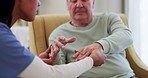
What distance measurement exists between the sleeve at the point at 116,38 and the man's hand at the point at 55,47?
0.67 feet

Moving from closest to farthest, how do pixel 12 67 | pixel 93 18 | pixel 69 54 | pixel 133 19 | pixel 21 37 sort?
pixel 12 67 → pixel 69 54 → pixel 93 18 → pixel 133 19 → pixel 21 37

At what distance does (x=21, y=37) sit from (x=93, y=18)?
4.68ft

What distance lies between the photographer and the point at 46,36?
191 centimetres

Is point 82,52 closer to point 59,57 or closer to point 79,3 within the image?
point 59,57

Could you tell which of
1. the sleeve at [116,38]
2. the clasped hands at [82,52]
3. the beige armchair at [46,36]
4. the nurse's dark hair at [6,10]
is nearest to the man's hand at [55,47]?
the clasped hands at [82,52]

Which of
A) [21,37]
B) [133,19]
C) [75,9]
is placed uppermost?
[75,9]

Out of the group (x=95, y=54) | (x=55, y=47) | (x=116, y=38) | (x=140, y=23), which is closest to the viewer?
(x=95, y=54)

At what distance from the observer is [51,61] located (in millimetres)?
1320

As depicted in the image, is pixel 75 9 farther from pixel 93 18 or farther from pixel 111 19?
pixel 111 19

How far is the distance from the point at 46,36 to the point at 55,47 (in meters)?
0.65

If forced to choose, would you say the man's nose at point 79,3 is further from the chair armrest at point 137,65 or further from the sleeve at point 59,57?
the chair armrest at point 137,65

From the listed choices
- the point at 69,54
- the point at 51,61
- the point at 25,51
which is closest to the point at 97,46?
the point at 51,61

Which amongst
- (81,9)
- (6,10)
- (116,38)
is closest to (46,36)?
(81,9)

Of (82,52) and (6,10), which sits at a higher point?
(6,10)
